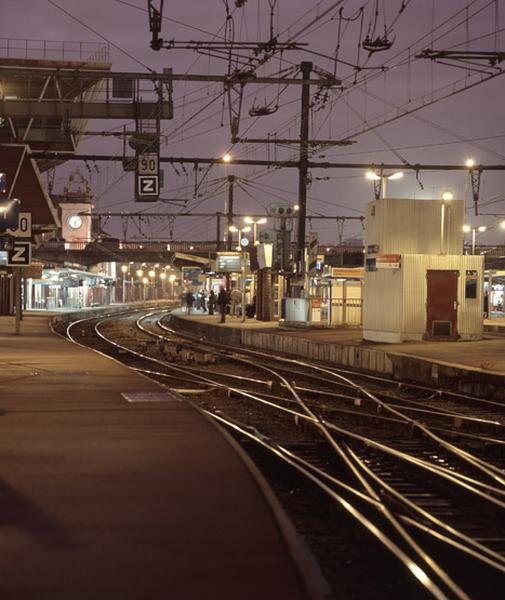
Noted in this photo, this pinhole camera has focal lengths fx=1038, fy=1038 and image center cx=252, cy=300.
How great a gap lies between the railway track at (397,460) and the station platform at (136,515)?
698 millimetres

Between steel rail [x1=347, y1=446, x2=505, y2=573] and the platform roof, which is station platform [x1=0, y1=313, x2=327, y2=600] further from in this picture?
the platform roof

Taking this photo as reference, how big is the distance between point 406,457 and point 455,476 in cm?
107

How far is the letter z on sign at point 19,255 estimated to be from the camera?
99.9 feet

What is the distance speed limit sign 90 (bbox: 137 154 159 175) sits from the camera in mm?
30812

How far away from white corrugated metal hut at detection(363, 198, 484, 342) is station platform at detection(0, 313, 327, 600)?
17.1 metres

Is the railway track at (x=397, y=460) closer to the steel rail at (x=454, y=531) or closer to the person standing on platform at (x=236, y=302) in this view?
the steel rail at (x=454, y=531)

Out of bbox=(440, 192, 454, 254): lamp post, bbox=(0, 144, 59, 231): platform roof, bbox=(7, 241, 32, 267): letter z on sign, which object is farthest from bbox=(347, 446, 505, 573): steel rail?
bbox=(0, 144, 59, 231): platform roof

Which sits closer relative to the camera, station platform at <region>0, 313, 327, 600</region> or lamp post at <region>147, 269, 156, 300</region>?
station platform at <region>0, 313, 327, 600</region>

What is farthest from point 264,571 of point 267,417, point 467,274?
point 467,274

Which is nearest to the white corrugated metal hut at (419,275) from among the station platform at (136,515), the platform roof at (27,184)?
the platform roof at (27,184)

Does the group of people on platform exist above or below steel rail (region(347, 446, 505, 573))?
above

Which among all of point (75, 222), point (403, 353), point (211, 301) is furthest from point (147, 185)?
point (75, 222)

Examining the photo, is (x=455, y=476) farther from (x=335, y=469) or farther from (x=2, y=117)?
(x=2, y=117)

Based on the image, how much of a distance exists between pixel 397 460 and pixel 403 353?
44.9 feet
